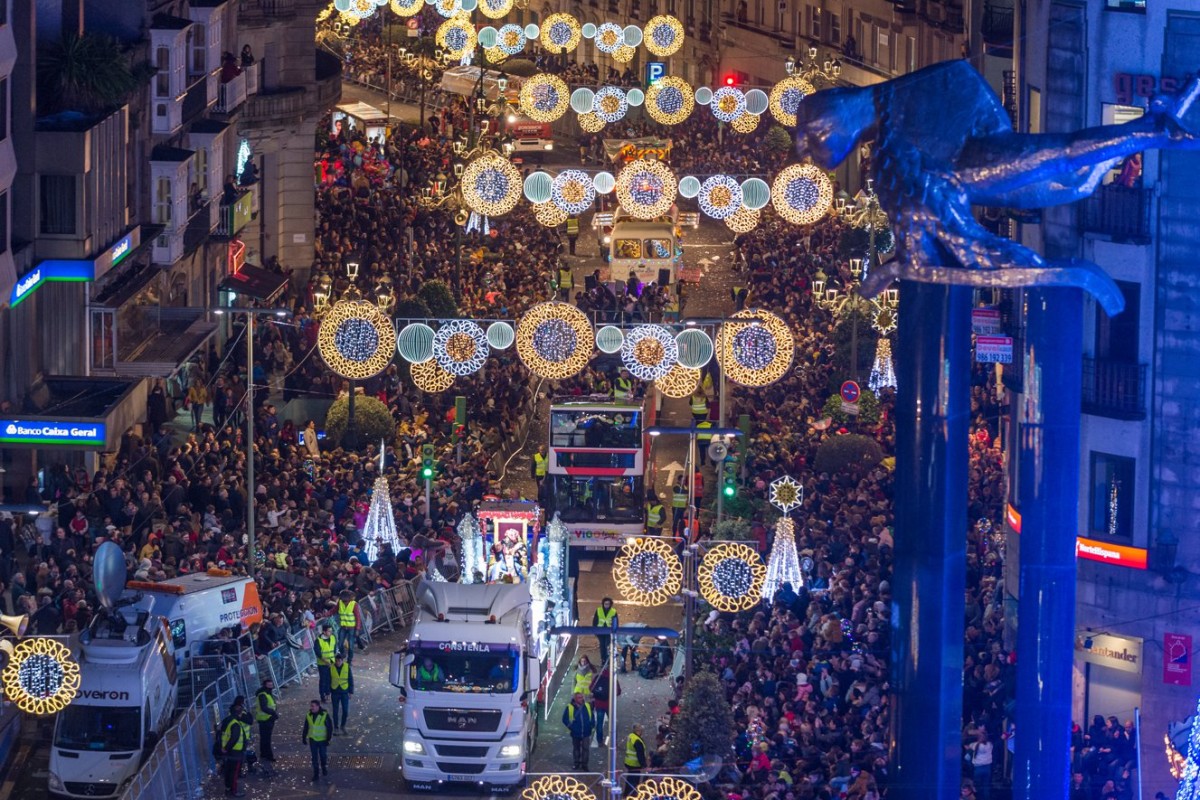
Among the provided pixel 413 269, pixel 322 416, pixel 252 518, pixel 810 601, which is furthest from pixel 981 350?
pixel 413 269

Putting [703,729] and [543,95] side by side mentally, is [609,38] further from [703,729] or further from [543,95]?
[703,729]

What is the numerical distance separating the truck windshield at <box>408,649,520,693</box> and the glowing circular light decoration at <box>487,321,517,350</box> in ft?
49.7

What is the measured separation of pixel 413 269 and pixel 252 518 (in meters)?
23.8

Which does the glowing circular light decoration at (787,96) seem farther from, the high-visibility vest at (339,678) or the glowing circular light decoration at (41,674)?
the glowing circular light decoration at (41,674)

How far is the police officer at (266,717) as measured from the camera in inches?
1704

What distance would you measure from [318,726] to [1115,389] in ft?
42.9

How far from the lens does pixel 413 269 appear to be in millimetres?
73188

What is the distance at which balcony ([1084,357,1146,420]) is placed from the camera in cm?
4519

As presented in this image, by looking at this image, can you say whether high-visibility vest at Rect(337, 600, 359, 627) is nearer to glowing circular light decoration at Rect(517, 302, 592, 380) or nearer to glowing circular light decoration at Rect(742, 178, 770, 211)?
glowing circular light decoration at Rect(517, 302, 592, 380)

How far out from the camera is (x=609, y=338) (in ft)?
190

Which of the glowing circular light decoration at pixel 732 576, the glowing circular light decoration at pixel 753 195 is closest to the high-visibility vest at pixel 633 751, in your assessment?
the glowing circular light decoration at pixel 732 576

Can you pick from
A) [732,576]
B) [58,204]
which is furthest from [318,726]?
[58,204]

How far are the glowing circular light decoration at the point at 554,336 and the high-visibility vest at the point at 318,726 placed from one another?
42.4ft

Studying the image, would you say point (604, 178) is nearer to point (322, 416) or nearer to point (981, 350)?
point (322, 416)
